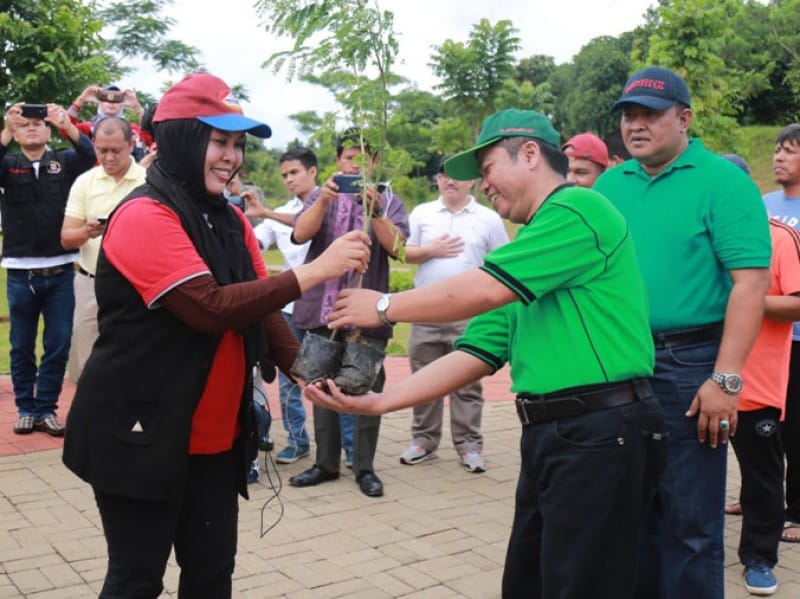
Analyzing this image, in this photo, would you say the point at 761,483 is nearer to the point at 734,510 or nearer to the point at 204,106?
the point at 734,510

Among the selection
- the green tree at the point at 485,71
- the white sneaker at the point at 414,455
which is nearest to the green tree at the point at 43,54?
the white sneaker at the point at 414,455

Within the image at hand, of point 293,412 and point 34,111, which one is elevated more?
point 34,111

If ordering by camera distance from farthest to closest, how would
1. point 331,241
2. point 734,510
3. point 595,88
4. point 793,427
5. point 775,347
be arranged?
point 595,88, point 331,241, point 734,510, point 793,427, point 775,347

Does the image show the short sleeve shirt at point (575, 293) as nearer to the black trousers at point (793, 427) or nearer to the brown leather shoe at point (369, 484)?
the black trousers at point (793, 427)

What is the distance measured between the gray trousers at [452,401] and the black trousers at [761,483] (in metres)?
2.28

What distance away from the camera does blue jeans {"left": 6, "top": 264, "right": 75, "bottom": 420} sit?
669 cm

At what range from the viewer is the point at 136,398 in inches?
104

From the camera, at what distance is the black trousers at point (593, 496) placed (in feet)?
8.68

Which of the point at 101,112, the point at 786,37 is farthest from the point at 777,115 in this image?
the point at 101,112

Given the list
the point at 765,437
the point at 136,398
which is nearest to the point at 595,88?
the point at 765,437

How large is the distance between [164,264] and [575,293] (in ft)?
4.21

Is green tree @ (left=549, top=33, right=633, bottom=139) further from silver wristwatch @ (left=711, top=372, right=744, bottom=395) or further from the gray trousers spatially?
silver wristwatch @ (left=711, top=372, right=744, bottom=395)

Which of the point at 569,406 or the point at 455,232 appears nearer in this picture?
the point at 569,406

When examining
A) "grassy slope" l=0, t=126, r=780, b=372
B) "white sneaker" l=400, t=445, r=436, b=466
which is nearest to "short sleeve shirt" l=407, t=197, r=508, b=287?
"white sneaker" l=400, t=445, r=436, b=466
